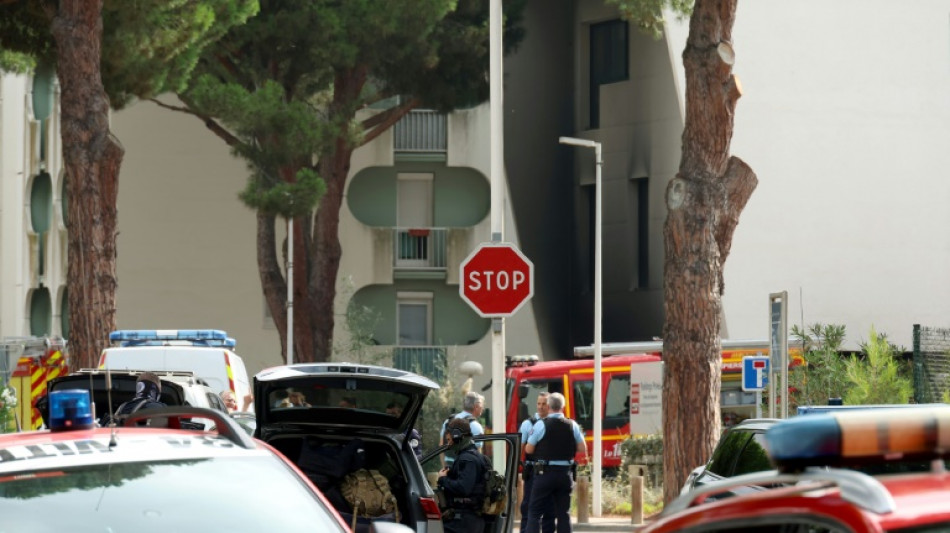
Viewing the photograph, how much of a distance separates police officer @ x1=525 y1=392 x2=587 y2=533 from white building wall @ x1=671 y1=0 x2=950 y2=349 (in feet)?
83.8

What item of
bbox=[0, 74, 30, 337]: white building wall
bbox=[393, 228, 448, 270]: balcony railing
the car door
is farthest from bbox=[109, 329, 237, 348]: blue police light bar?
bbox=[0, 74, 30, 337]: white building wall

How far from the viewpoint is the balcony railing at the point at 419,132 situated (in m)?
46.7

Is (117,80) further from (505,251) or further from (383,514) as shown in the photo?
(383,514)

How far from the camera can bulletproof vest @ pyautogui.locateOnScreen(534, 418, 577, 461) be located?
53.6 ft

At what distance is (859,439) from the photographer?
148 inches

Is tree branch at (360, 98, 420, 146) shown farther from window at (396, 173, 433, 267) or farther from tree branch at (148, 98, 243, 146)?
window at (396, 173, 433, 267)

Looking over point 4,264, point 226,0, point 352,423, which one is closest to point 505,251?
point 352,423

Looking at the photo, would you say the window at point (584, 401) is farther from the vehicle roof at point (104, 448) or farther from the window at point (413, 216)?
the vehicle roof at point (104, 448)

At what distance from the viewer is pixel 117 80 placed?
84.3 feet

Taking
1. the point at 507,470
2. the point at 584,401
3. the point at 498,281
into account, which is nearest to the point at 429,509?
the point at 507,470

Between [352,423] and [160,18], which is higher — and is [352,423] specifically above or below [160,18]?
below

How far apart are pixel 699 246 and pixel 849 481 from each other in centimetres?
1427

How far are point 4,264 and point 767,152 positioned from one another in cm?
2396

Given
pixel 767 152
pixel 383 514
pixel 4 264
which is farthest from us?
pixel 4 264
